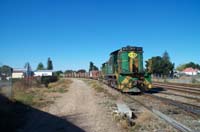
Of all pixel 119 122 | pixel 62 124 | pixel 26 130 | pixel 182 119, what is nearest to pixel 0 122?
pixel 26 130

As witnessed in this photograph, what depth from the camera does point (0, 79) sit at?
67.0 feet

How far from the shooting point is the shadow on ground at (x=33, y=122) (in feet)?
34.0

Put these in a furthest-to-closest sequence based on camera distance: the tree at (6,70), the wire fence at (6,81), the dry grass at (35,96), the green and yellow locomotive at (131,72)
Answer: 1. the green and yellow locomotive at (131,72)
2. the tree at (6,70)
3. the wire fence at (6,81)
4. the dry grass at (35,96)

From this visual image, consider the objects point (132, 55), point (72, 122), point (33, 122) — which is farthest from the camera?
point (132, 55)

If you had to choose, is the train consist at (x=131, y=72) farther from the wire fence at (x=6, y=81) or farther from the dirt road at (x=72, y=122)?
the dirt road at (x=72, y=122)

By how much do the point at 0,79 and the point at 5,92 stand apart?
1455 millimetres

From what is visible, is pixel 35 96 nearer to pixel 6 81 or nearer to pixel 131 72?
pixel 6 81

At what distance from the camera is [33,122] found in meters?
11.9

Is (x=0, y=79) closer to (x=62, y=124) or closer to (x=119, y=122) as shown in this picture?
(x=62, y=124)

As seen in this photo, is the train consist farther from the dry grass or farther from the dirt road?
the dirt road

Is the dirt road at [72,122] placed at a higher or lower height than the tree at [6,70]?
lower

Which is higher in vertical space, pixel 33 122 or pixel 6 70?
pixel 6 70

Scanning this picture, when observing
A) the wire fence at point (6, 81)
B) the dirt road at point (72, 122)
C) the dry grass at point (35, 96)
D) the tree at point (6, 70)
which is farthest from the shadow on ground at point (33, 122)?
the tree at point (6, 70)

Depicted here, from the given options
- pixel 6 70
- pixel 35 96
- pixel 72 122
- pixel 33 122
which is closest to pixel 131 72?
pixel 35 96
